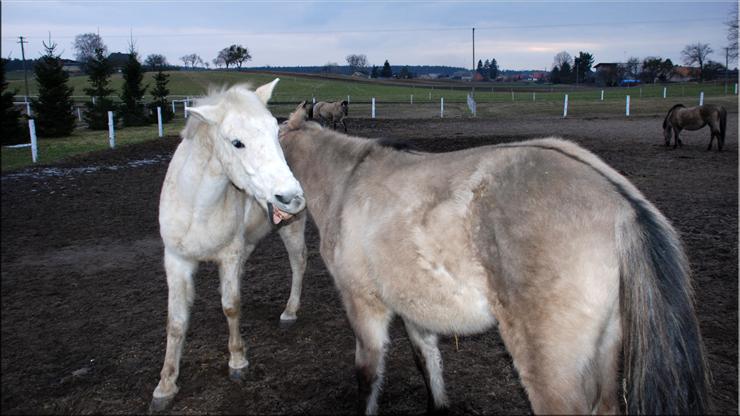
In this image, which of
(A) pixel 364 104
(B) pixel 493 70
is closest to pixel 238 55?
(A) pixel 364 104

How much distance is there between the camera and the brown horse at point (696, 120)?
52.0 ft

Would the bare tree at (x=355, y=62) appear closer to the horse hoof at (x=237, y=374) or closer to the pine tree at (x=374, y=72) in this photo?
the pine tree at (x=374, y=72)

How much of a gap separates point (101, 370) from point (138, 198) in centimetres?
634

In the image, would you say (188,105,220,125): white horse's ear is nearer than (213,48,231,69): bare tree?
Yes

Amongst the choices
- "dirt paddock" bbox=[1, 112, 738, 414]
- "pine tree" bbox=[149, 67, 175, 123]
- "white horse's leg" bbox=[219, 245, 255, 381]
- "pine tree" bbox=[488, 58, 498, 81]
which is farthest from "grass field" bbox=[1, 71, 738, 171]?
"pine tree" bbox=[488, 58, 498, 81]

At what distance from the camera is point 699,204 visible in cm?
865

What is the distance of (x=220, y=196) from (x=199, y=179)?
20cm

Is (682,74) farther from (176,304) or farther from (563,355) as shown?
(176,304)

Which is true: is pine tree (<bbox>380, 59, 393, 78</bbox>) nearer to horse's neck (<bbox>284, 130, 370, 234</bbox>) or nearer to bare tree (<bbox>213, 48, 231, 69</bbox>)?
bare tree (<bbox>213, 48, 231, 69</bbox>)

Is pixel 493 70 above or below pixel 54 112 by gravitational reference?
above

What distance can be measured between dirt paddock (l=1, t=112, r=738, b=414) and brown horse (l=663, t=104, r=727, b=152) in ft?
31.8

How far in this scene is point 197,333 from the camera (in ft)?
14.7

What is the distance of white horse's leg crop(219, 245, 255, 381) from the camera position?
376cm

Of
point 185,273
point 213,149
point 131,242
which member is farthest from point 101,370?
point 131,242
